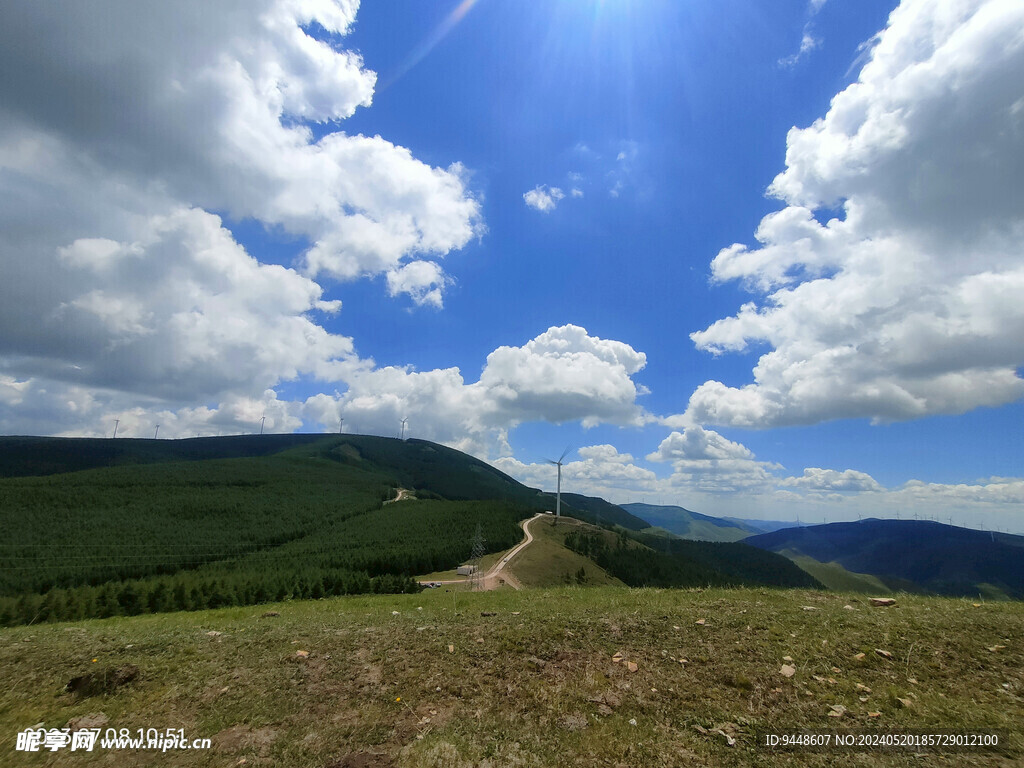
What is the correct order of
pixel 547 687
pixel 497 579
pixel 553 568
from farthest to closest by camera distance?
pixel 553 568 < pixel 497 579 < pixel 547 687

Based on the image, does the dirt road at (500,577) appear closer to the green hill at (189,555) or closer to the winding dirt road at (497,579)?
the winding dirt road at (497,579)

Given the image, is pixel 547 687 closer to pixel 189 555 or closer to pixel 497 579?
pixel 497 579

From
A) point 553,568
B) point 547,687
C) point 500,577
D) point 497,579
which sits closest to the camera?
point 547,687

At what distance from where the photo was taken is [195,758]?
9578 millimetres

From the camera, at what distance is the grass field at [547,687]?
936 cm

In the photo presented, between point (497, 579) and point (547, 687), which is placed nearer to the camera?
point (547, 687)

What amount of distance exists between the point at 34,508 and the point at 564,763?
26671cm

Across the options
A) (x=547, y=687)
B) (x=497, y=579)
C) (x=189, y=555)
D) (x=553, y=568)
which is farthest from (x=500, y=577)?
(x=189, y=555)

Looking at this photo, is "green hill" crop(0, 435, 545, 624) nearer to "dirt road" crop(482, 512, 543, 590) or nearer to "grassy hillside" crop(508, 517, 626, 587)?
"dirt road" crop(482, 512, 543, 590)

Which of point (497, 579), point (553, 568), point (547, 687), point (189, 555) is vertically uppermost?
point (547, 687)

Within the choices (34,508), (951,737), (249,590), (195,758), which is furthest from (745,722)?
(34,508)

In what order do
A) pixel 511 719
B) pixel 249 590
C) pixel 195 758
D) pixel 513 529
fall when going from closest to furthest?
pixel 195 758, pixel 511 719, pixel 249 590, pixel 513 529

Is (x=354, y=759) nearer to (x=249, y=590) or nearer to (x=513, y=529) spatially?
(x=249, y=590)

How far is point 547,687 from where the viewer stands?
11.6 meters
